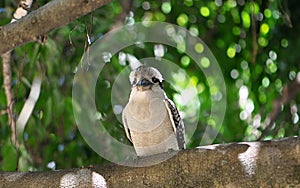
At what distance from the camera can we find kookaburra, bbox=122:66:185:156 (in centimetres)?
352

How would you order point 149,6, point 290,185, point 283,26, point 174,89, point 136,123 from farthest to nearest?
point 149,6
point 283,26
point 174,89
point 136,123
point 290,185

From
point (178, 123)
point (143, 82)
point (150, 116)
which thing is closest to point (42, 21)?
point (143, 82)

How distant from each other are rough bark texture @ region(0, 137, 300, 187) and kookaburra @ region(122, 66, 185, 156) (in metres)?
0.71

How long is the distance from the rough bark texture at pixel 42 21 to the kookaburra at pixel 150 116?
26.6 inches

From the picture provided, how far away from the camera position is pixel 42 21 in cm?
302

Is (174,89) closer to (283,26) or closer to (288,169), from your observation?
(283,26)

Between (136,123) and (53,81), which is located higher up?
(53,81)

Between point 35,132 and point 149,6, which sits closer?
point 35,132

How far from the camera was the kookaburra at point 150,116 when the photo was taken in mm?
3523

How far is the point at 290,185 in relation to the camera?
2490mm

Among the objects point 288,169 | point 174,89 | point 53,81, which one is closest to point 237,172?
point 288,169

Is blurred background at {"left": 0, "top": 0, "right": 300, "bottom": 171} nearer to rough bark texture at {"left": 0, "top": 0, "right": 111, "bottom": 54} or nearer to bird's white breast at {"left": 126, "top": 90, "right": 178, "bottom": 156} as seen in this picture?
bird's white breast at {"left": 126, "top": 90, "right": 178, "bottom": 156}

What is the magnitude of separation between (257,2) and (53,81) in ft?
5.03

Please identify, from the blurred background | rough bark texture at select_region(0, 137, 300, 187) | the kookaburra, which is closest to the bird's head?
the kookaburra
